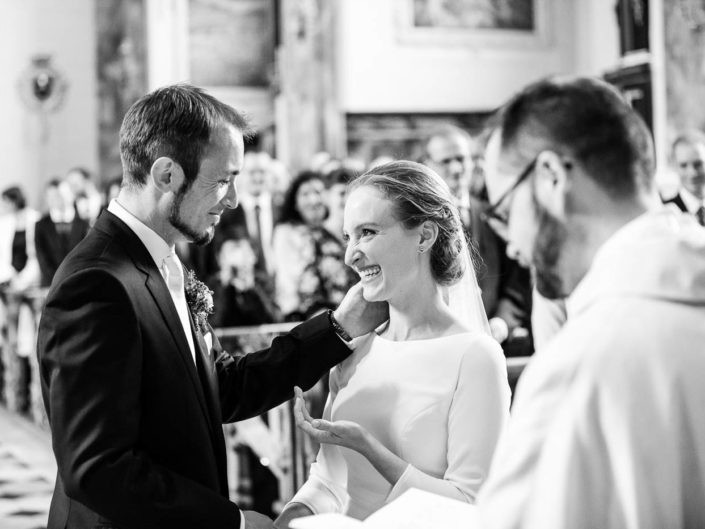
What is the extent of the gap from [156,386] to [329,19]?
1281 cm

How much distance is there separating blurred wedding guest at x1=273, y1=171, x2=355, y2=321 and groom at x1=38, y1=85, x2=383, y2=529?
3905 millimetres

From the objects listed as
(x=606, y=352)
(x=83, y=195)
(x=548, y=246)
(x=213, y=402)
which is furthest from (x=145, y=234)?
(x=83, y=195)

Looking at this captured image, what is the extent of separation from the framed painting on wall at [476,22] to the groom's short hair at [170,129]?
502 inches

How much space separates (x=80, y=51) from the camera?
2169cm

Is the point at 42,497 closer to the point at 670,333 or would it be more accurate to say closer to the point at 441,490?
the point at 441,490

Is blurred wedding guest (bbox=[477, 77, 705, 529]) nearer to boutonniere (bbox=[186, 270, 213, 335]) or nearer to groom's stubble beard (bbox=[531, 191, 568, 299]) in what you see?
groom's stubble beard (bbox=[531, 191, 568, 299])

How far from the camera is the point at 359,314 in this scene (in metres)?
2.91

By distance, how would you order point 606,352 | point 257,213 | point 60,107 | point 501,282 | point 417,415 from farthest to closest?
point 60,107, point 257,213, point 501,282, point 417,415, point 606,352

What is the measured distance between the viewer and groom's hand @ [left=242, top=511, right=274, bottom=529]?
2.37 m

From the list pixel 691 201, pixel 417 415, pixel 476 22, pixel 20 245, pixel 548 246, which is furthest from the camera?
pixel 476 22

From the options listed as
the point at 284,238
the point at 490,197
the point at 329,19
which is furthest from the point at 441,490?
the point at 329,19

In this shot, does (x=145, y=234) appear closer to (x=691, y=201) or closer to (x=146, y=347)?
(x=146, y=347)

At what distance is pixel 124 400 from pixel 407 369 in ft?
2.60

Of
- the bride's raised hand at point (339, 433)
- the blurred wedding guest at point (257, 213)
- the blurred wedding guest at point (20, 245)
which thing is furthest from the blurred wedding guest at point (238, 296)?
the blurred wedding guest at point (20, 245)
